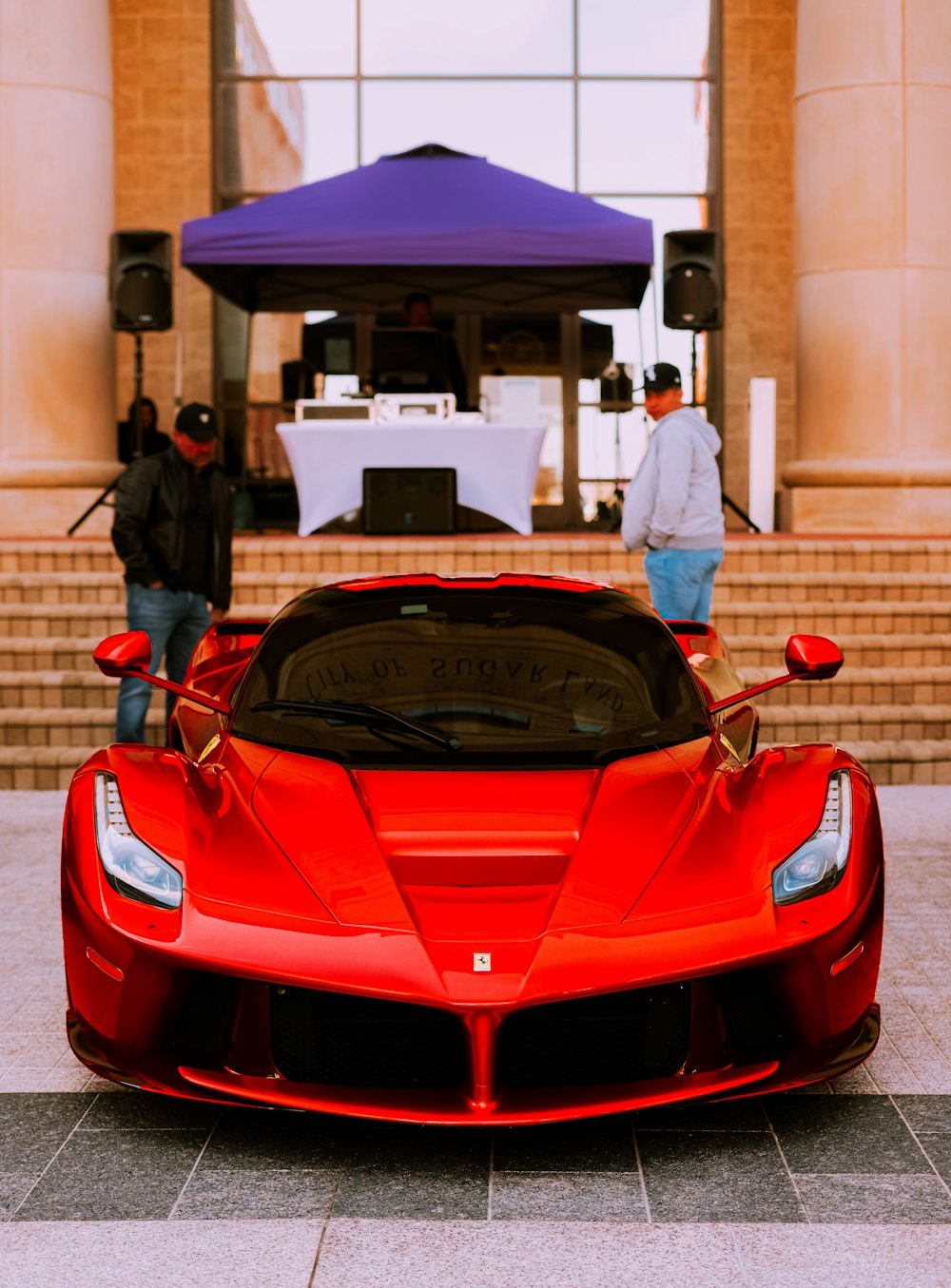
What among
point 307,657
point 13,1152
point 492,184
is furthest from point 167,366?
point 13,1152

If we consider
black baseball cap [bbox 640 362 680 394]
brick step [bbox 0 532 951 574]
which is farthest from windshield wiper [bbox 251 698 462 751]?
brick step [bbox 0 532 951 574]

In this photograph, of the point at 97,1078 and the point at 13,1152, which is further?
the point at 97,1078

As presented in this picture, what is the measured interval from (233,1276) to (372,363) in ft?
37.0

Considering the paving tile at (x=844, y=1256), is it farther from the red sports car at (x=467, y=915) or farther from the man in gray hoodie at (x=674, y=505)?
the man in gray hoodie at (x=674, y=505)

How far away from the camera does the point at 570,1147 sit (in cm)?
351

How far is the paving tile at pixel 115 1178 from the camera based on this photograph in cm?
320

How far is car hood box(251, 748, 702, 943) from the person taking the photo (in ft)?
11.2

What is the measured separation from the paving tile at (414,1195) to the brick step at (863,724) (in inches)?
235

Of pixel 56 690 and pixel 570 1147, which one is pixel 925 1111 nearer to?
pixel 570 1147

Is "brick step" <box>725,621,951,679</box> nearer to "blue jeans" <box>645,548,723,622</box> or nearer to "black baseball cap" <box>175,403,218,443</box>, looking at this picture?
"blue jeans" <box>645,548,723,622</box>

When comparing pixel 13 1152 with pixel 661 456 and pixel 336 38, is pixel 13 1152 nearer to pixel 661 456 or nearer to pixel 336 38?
pixel 661 456

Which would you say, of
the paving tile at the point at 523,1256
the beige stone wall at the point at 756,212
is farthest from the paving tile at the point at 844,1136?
the beige stone wall at the point at 756,212

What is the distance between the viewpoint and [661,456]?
7.78 metres

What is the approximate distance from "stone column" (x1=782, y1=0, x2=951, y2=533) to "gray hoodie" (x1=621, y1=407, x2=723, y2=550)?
589cm
